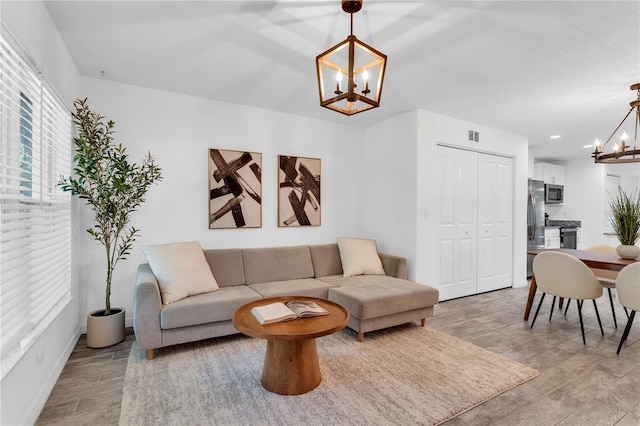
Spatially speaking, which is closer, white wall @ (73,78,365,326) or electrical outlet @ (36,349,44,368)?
electrical outlet @ (36,349,44,368)

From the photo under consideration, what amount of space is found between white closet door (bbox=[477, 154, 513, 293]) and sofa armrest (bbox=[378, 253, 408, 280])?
158 cm

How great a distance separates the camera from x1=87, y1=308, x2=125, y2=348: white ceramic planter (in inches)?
107

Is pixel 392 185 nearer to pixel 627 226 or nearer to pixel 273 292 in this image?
pixel 273 292

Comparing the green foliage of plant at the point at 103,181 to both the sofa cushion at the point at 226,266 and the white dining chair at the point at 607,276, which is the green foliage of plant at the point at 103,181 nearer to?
the sofa cushion at the point at 226,266

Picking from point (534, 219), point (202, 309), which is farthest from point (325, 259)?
point (534, 219)

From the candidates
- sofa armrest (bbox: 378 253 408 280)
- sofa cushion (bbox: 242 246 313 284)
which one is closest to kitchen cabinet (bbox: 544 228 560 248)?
sofa armrest (bbox: 378 253 408 280)

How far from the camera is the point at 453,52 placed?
8.36 feet

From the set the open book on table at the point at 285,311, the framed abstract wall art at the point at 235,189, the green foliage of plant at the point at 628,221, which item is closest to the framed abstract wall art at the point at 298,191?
the framed abstract wall art at the point at 235,189

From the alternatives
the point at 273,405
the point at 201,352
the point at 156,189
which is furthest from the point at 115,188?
the point at 273,405

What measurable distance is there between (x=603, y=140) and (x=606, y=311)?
3.22 metres

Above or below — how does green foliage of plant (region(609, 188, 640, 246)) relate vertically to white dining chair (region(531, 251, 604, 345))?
above

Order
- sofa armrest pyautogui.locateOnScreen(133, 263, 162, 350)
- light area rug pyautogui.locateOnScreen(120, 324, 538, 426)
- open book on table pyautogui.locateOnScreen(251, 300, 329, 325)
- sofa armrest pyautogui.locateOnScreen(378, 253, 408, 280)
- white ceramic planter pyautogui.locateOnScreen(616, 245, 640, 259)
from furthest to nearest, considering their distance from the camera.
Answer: sofa armrest pyautogui.locateOnScreen(378, 253, 408, 280) < white ceramic planter pyautogui.locateOnScreen(616, 245, 640, 259) < sofa armrest pyautogui.locateOnScreen(133, 263, 162, 350) < open book on table pyautogui.locateOnScreen(251, 300, 329, 325) < light area rug pyautogui.locateOnScreen(120, 324, 538, 426)

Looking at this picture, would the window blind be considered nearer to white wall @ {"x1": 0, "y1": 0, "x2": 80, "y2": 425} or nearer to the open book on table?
white wall @ {"x1": 0, "y1": 0, "x2": 80, "y2": 425}

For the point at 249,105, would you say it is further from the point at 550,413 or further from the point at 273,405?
the point at 550,413
